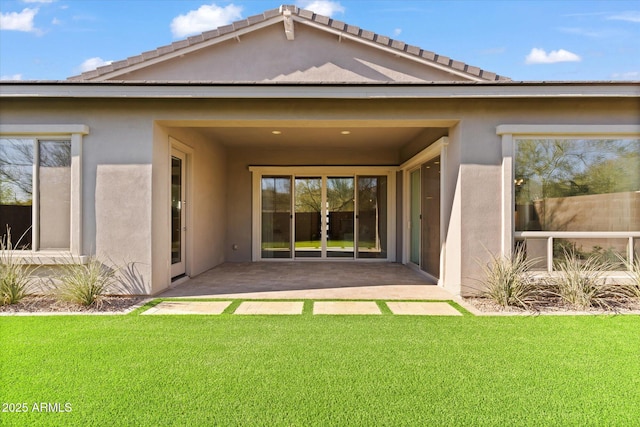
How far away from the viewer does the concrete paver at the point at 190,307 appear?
5547mm

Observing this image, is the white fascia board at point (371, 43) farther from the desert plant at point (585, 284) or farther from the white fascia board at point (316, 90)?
the desert plant at point (585, 284)

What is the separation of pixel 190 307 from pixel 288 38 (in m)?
6.03

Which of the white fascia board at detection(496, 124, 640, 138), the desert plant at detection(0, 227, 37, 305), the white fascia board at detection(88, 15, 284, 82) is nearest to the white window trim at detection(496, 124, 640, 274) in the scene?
the white fascia board at detection(496, 124, 640, 138)

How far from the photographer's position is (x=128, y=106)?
647 cm

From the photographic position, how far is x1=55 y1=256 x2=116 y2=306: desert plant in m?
5.69

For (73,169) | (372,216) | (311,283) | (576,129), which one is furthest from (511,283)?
(73,169)

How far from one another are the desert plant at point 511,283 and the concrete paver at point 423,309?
2.56 ft

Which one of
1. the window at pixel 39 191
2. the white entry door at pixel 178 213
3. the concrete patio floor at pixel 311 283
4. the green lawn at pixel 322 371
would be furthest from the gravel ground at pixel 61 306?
the white entry door at pixel 178 213

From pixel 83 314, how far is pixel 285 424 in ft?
13.7

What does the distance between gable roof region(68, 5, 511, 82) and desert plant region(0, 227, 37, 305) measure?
385 cm

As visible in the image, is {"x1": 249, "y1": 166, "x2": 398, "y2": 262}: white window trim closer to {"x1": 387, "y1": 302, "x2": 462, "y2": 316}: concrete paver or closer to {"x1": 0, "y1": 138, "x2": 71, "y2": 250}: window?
{"x1": 387, "y1": 302, "x2": 462, "y2": 316}: concrete paver

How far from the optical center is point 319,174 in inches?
454

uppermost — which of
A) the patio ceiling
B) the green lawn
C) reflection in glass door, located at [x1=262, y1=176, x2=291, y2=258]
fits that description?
the patio ceiling

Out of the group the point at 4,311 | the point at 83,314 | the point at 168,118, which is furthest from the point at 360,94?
the point at 4,311
